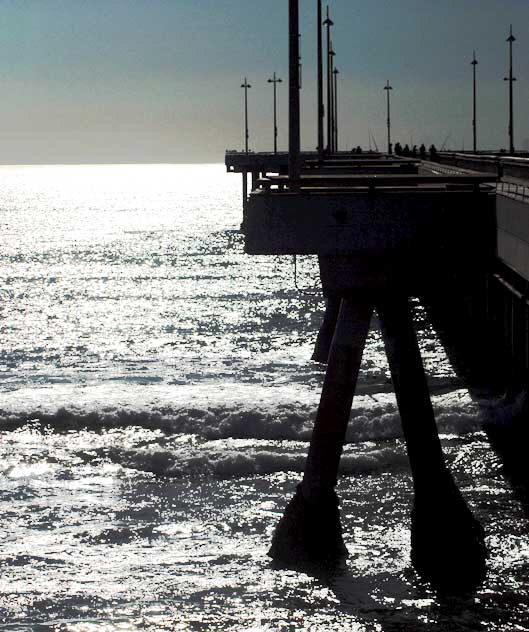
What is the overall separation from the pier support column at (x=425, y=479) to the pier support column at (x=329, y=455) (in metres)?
0.52

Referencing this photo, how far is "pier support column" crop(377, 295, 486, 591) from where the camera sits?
20.8 meters

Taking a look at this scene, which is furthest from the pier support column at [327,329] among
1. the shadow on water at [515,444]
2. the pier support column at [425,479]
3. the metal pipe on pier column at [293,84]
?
the pier support column at [425,479]

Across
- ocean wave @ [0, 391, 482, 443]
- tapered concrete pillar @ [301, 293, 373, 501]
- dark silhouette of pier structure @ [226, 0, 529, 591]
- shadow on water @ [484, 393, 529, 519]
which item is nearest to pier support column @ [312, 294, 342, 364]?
ocean wave @ [0, 391, 482, 443]

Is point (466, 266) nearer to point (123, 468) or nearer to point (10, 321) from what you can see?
point (123, 468)

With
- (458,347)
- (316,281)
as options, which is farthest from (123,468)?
(316,281)

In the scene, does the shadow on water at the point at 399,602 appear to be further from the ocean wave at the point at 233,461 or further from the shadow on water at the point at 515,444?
the ocean wave at the point at 233,461

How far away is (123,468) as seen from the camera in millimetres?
29062

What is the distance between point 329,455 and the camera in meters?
20.7

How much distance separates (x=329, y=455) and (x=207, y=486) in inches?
268

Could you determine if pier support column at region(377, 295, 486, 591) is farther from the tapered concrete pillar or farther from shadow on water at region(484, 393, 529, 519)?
shadow on water at region(484, 393, 529, 519)

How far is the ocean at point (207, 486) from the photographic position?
1931 centimetres

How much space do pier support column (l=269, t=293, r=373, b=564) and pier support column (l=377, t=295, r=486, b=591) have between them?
522mm

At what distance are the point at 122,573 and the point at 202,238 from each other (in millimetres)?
123525

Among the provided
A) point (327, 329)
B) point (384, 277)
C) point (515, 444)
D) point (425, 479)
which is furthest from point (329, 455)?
point (327, 329)
